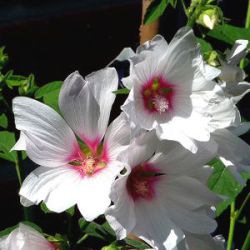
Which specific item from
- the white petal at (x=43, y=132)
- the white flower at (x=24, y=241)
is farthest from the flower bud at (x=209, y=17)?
the white flower at (x=24, y=241)

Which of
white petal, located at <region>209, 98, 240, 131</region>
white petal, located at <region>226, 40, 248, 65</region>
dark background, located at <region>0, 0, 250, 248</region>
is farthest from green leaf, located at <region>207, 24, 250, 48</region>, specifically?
dark background, located at <region>0, 0, 250, 248</region>

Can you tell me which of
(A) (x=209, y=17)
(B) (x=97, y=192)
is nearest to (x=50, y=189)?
(B) (x=97, y=192)

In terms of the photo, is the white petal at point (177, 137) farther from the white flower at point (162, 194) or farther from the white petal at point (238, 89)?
the white petal at point (238, 89)

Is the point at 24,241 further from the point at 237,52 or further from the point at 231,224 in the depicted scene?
the point at 231,224

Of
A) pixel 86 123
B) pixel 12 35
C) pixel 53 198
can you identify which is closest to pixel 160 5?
pixel 86 123

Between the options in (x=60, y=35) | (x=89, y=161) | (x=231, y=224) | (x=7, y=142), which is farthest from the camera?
(x=60, y=35)

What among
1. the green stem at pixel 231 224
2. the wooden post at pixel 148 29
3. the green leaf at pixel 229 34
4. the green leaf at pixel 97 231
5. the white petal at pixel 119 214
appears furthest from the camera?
the green stem at pixel 231 224

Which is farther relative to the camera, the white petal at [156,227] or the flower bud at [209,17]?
the flower bud at [209,17]
